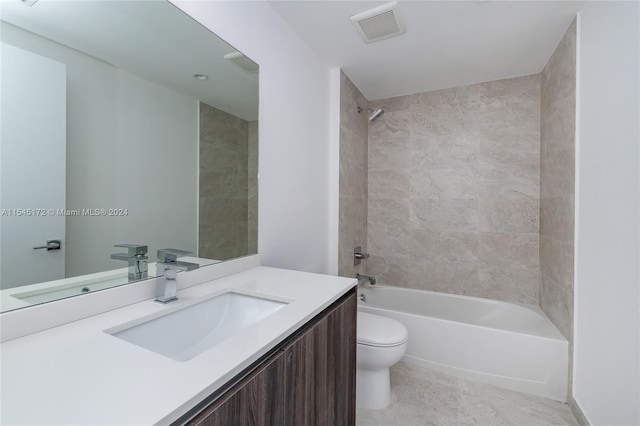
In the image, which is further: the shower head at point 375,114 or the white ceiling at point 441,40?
the shower head at point 375,114

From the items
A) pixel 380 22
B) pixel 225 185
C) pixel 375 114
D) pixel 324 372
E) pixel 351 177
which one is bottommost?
pixel 324 372

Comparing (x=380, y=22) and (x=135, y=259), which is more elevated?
(x=380, y=22)

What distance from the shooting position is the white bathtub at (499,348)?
180cm

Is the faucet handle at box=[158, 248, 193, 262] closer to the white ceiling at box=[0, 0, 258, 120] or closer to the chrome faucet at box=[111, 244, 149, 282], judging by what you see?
the chrome faucet at box=[111, 244, 149, 282]

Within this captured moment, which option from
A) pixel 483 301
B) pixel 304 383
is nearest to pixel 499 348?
pixel 483 301

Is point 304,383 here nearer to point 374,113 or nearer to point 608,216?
point 608,216

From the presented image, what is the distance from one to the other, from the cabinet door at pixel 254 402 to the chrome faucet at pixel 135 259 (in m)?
0.57

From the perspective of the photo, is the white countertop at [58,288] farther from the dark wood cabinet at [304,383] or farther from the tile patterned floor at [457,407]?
the tile patterned floor at [457,407]

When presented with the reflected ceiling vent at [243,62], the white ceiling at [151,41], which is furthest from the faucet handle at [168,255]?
the reflected ceiling vent at [243,62]

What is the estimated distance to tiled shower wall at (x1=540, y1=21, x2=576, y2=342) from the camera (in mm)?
1742

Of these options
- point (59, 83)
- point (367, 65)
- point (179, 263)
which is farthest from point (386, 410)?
point (367, 65)

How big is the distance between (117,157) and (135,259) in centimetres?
34

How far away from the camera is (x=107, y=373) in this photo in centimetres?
55

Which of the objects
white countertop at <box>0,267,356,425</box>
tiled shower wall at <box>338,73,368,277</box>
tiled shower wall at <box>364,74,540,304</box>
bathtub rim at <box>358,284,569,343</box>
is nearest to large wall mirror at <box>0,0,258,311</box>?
white countertop at <box>0,267,356,425</box>
